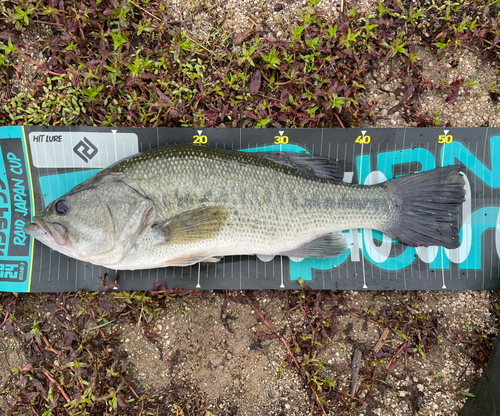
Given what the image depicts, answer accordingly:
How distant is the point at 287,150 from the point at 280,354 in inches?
85.1

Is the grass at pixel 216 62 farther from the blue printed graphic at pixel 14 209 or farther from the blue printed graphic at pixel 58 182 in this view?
the blue printed graphic at pixel 58 182

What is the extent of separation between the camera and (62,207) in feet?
9.33

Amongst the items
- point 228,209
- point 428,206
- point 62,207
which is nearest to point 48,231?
point 62,207

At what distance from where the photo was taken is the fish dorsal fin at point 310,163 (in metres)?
Result: 3.15

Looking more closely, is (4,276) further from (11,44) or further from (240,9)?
(240,9)

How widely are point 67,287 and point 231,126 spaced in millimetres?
2450

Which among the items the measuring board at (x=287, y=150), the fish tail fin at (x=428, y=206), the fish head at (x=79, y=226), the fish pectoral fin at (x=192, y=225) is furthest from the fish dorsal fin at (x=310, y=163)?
the fish head at (x=79, y=226)

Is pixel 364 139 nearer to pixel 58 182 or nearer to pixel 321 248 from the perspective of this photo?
pixel 321 248

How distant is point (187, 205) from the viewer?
2.84 meters

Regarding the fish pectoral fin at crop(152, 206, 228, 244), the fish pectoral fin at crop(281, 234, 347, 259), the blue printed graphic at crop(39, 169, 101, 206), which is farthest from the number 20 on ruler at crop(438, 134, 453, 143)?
the blue printed graphic at crop(39, 169, 101, 206)

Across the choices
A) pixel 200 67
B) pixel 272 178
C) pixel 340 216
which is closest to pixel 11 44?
pixel 200 67

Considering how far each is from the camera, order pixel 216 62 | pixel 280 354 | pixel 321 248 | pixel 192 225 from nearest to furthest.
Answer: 1. pixel 192 225
2. pixel 321 248
3. pixel 280 354
4. pixel 216 62

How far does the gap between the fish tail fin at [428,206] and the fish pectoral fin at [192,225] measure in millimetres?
1720

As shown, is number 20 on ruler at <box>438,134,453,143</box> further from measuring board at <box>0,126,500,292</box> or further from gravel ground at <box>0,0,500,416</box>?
gravel ground at <box>0,0,500,416</box>
